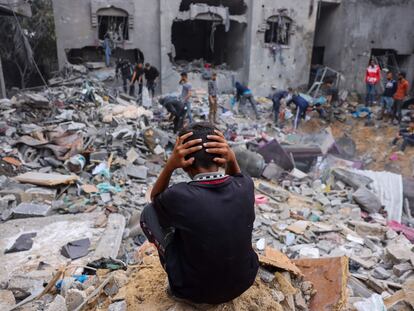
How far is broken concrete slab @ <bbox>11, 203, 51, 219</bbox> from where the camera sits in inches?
196

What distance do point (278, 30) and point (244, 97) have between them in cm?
487

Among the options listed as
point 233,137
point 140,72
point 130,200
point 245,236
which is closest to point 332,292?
point 245,236

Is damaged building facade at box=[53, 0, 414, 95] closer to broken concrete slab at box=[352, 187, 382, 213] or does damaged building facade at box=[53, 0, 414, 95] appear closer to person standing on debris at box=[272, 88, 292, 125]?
person standing on debris at box=[272, 88, 292, 125]

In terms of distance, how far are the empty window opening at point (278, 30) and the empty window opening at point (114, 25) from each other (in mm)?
6472

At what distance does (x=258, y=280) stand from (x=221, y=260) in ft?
2.32

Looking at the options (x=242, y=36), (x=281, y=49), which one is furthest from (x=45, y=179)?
(x=281, y=49)

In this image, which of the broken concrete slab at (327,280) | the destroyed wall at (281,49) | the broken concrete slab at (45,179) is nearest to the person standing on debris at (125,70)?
the destroyed wall at (281,49)

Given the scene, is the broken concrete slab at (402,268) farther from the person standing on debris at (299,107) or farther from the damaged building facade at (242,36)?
the damaged building facade at (242,36)

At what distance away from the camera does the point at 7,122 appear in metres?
8.27

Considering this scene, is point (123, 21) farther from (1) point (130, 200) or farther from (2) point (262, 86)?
(1) point (130, 200)

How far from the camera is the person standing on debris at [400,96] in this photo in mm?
12125

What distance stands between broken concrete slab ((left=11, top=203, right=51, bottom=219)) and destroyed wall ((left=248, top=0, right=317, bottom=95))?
12.6m

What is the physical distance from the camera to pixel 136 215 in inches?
198

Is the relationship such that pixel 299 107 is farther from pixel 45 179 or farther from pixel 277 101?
pixel 45 179
